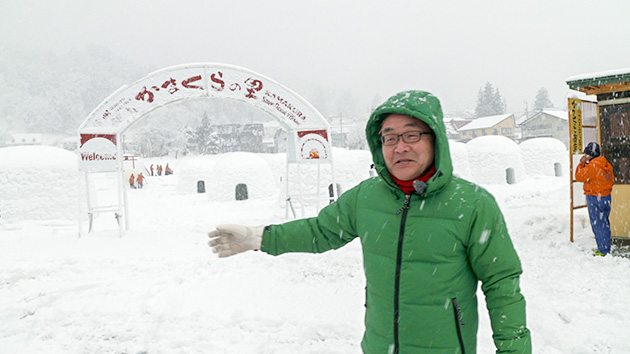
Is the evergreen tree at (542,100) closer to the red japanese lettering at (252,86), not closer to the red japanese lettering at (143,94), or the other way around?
the red japanese lettering at (252,86)

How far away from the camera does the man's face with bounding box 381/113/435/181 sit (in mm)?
1654

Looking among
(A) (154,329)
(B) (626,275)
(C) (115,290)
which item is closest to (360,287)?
(A) (154,329)

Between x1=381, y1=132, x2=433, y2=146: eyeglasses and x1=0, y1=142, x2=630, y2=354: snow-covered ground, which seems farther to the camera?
x1=0, y1=142, x2=630, y2=354: snow-covered ground

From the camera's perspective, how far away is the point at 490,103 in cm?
7262

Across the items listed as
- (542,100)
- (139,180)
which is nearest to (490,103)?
(542,100)

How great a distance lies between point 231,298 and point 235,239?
3.20 meters

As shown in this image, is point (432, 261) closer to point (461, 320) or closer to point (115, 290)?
point (461, 320)

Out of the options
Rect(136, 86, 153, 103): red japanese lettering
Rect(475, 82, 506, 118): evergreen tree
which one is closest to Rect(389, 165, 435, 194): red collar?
Rect(136, 86, 153, 103): red japanese lettering

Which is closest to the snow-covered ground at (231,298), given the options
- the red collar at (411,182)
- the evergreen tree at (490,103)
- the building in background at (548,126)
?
the red collar at (411,182)

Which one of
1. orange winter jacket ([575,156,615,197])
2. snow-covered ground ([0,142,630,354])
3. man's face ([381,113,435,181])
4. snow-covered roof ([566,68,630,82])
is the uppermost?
snow-covered roof ([566,68,630,82])

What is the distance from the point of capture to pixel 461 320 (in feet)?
5.27

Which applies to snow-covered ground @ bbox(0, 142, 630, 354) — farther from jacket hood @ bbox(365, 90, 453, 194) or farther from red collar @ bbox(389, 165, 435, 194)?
jacket hood @ bbox(365, 90, 453, 194)

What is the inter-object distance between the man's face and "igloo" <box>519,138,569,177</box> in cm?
2767

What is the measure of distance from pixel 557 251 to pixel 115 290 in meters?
7.43
